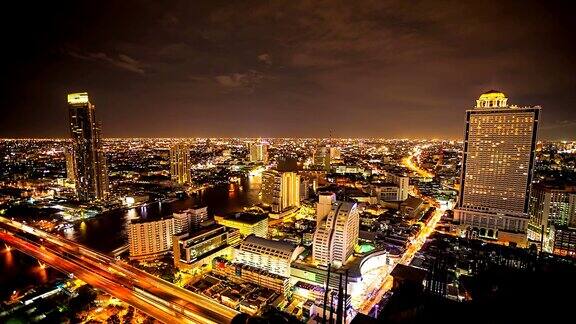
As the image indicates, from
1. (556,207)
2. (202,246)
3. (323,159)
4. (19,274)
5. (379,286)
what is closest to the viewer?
(379,286)

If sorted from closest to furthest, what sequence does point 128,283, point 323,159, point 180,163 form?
point 128,283
point 180,163
point 323,159

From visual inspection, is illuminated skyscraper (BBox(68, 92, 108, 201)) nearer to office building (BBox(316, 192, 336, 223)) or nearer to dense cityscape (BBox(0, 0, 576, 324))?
dense cityscape (BBox(0, 0, 576, 324))

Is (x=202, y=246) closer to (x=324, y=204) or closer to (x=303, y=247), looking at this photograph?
(x=303, y=247)

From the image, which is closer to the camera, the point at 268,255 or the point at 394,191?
the point at 268,255

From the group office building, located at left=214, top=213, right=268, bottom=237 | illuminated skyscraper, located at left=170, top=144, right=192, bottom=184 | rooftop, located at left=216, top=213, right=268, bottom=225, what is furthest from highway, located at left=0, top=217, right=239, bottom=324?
illuminated skyscraper, located at left=170, top=144, right=192, bottom=184

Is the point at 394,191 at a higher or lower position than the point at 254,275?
higher

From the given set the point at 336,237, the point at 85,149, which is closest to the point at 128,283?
the point at 336,237

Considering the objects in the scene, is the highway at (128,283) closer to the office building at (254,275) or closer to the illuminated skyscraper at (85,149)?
the office building at (254,275)

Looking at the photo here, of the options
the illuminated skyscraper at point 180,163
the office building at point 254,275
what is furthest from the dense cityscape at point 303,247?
the illuminated skyscraper at point 180,163
